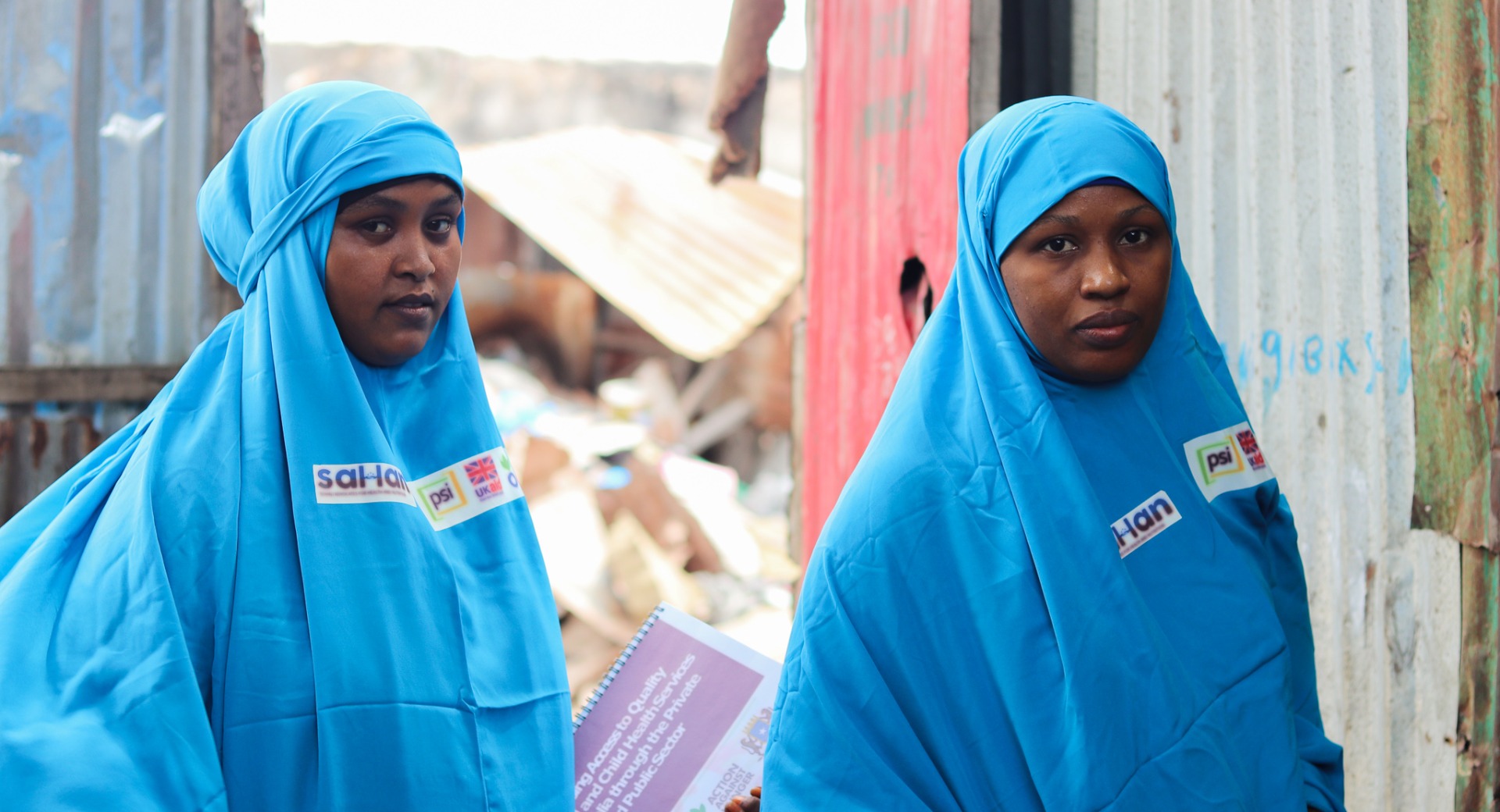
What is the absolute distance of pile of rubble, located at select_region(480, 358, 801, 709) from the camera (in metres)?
5.79

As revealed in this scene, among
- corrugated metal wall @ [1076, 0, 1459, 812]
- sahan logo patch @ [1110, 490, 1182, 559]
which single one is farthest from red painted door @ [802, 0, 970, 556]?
sahan logo patch @ [1110, 490, 1182, 559]

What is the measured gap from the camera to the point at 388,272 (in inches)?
63.0

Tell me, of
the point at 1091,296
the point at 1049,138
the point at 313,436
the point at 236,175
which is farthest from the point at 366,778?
the point at 1049,138

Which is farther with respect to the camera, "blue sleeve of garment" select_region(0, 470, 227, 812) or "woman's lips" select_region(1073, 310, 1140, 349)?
"woman's lips" select_region(1073, 310, 1140, 349)

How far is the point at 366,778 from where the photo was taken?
145 centimetres

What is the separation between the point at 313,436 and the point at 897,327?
1.90m

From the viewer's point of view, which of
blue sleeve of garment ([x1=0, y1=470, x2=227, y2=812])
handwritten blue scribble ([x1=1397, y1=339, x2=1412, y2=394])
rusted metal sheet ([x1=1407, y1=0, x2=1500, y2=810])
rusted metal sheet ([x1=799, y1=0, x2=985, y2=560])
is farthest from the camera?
rusted metal sheet ([x1=799, y1=0, x2=985, y2=560])

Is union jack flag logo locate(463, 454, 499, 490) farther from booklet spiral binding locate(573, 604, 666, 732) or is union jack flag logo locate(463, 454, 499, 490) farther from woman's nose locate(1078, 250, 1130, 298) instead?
woman's nose locate(1078, 250, 1130, 298)

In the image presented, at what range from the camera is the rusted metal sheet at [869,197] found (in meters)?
2.87

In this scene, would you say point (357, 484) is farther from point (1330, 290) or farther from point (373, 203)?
point (1330, 290)

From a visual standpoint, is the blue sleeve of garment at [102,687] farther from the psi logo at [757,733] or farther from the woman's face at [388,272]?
the psi logo at [757,733]

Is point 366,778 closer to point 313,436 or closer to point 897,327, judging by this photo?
point 313,436

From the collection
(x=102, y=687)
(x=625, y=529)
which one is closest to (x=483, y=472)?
(x=102, y=687)

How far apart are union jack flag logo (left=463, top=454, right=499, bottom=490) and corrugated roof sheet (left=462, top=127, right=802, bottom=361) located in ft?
20.0
